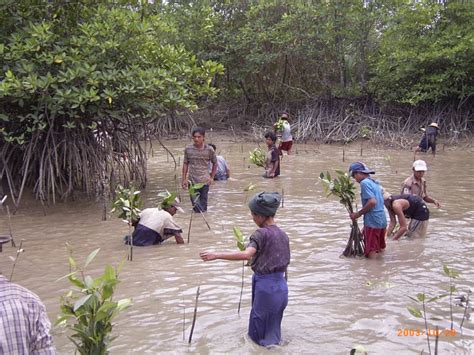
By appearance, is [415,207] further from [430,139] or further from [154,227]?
[430,139]

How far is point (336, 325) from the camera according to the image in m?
4.39

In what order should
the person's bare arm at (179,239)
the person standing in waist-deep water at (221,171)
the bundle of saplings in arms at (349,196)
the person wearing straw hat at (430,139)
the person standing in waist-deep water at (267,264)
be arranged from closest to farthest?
1. the person standing in waist-deep water at (267,264)
2. the bundle of saplings in arms at (349,196)
3. the person's bare arm at (179,239)
4. the person standing in waist-deep water at (221,171)
5. the person wearing straw hat at (430,139)

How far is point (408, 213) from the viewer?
22.3ft

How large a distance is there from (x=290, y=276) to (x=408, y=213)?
2083 millimetres

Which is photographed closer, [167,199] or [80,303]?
[80,303]

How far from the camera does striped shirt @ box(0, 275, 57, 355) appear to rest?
2.38 metres

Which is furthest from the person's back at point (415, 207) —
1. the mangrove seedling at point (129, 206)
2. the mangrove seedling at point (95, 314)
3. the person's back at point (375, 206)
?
the mangrove seedling at point (95, 314)

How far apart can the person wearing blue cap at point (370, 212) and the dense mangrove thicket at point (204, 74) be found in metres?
3.64

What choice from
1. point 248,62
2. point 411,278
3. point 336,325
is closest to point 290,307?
point 336,325

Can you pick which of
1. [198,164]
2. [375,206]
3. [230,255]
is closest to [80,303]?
[230,255]

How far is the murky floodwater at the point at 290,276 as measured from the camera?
13.7 ft

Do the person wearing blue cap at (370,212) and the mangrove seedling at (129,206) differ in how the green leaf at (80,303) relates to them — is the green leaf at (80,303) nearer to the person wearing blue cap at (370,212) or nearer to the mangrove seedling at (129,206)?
the mangrove seedling at (129,206)

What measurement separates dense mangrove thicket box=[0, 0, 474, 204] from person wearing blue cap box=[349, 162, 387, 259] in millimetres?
3639
